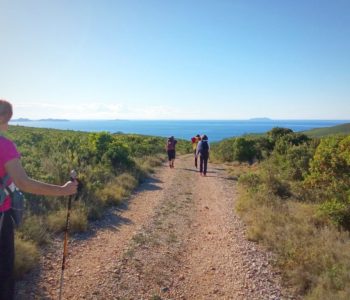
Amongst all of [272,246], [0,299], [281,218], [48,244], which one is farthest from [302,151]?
[0,299]

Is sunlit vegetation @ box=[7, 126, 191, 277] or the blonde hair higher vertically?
the blonde hair

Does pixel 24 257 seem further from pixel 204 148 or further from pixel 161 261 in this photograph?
pixel 204 148

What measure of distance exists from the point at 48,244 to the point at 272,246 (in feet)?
15.5

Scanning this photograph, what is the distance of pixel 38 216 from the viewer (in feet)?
26.0

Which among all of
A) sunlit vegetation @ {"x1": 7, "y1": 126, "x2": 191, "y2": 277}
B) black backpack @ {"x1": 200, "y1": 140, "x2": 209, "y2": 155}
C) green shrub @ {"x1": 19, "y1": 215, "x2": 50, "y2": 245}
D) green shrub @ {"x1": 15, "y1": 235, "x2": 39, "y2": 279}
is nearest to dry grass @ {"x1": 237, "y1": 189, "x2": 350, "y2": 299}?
sunlit vegetation @ {"x1": 7, "y1": 126, "x2": 191, "y2": 277}

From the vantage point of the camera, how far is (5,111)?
3.50m

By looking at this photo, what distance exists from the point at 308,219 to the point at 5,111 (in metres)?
7.97

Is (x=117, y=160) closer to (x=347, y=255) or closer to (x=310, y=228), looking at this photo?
(x=310, y=228)

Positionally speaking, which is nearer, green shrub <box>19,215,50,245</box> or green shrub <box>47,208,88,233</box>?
green shrub <box>19,215,50,245</box>

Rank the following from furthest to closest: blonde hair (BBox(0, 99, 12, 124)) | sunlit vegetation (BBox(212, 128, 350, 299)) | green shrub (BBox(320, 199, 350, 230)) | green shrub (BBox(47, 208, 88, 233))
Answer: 1. green shrub (BBox(320, 199, 350, 230))
2. green shrub (BBox(47, 208, 88, 233))
3. sunlit vegetation (BBox(212, 128, 350, 299))
4. blonde hair (BBox(0, 99, 12, 124))

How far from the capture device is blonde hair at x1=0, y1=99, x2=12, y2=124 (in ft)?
11.4

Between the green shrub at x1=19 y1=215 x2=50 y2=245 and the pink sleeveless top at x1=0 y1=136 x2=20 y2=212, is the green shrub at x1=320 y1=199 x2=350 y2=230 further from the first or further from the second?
the pink sleeveless top at x1=0 y1=136 x2=20 y2=212

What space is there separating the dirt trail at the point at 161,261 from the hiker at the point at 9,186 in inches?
59.3

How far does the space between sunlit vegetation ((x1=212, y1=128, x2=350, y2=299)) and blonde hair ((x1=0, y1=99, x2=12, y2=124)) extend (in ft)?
16.3
